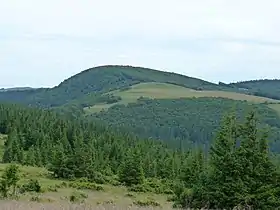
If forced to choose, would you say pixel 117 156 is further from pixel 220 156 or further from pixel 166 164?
pixel 220 156

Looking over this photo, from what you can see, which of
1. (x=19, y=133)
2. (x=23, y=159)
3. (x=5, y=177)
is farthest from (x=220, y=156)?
(x=19, y=133)

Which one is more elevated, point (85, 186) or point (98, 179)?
point (85, 186)

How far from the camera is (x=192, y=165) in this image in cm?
4928

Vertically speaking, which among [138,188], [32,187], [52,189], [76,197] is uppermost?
[76,197]

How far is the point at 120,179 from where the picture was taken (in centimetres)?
5219

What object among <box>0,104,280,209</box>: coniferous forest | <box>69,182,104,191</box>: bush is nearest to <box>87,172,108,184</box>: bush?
<box>0,104,280,209</box>: coniferous forest

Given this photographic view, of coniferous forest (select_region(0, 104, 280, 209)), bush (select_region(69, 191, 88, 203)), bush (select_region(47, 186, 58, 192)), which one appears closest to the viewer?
coniferous forest (select_region(0, 104, 280, 209))

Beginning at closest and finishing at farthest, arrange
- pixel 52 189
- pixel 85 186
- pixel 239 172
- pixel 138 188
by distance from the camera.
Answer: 1. pixel 239 172
2. pixel 52 189
3. pixel 85 186
4. pixel 138 188

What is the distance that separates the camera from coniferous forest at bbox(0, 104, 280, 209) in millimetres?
25859

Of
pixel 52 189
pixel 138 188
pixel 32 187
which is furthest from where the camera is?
pixel 138 188

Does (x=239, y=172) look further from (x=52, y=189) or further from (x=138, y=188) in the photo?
(x=138, y=188)

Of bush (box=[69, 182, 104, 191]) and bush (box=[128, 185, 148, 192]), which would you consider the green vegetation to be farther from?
bush (box=[128, 185, 148, 192])

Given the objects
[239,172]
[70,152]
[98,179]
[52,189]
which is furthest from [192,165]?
[239,172]

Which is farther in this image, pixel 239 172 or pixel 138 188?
pixel 138 188
